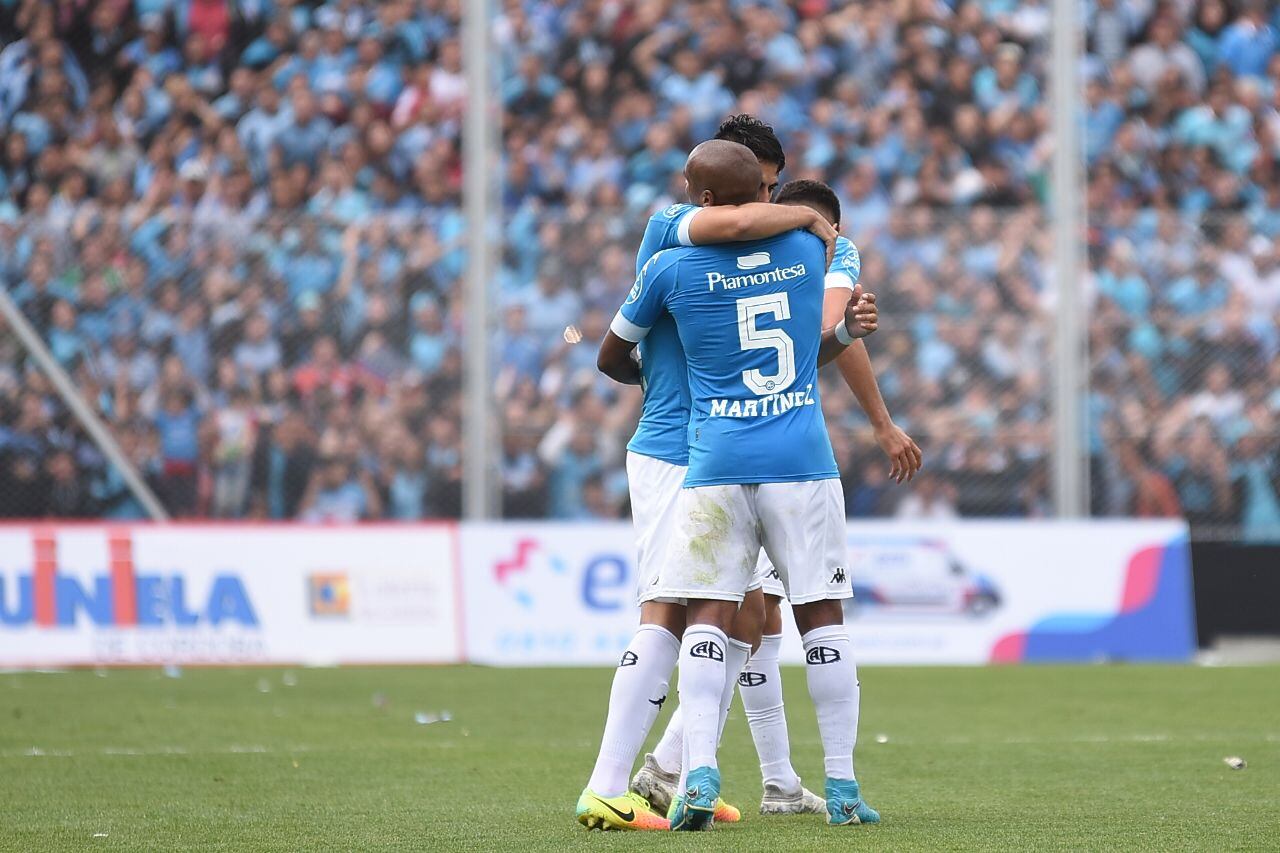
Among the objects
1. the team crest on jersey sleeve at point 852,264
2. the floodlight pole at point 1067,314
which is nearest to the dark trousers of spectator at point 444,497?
the floodlight pole at point 1067,314

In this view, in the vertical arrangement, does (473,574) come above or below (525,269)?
below

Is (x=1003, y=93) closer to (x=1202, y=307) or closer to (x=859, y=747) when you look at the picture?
(x=1202, y=307)

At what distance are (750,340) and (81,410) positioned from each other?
32.2ft

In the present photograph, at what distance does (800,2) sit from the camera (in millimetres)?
17422

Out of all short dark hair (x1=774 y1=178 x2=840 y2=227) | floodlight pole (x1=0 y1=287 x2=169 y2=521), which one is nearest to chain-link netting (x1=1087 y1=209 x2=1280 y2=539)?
floodlight pole (x1=0 y1=287 x2=169 y2=521)

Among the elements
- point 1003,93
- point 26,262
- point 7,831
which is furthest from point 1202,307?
A: point 7,831

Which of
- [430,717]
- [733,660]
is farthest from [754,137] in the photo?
[430,717]

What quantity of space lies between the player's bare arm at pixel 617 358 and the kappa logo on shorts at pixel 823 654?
98 cm

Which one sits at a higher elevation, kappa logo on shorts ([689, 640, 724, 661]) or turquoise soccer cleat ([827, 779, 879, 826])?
kappa logo on shorts ([689, 640, 724, 661])

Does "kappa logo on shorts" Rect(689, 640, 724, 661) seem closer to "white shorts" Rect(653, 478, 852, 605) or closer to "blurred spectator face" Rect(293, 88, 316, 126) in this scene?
"white shorts" Rect(653, 478, 852, 605)

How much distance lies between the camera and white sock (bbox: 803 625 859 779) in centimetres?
551

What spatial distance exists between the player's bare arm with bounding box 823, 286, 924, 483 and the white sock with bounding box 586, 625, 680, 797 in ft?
2.98

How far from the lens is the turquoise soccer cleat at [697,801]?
5305 millimetres

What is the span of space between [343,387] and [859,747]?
24.2 ft
